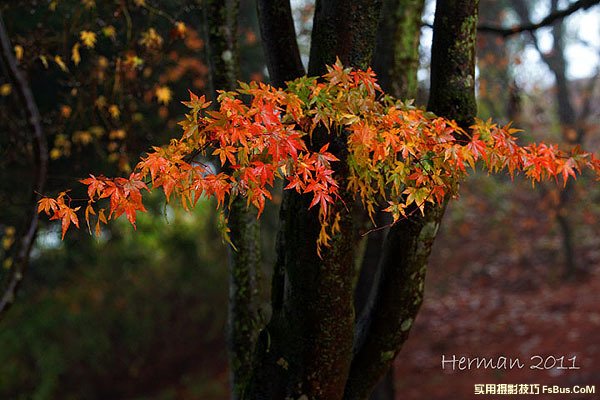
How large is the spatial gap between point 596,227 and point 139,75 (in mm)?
10563

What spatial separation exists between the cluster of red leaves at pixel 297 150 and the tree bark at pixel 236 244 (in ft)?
4.13

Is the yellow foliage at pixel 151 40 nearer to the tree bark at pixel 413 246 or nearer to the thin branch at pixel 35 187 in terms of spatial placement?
the thin branch at pixel 35 187

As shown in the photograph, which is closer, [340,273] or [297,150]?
[297,150]

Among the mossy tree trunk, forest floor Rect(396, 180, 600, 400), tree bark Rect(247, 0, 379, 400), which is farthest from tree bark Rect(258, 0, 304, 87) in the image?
forest floor Rect(396, 180, 600, 400)

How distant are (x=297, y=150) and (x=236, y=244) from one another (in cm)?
158

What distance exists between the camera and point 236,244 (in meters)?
3.96

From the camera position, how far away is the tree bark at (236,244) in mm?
3861

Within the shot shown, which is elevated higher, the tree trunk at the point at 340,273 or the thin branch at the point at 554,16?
the thin branch at the point at 554,16

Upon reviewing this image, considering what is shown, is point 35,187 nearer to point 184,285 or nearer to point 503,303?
point 184,285

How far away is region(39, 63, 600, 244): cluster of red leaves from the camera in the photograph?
2297 millimetres

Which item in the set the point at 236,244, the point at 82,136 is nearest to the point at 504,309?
the point at 82,136

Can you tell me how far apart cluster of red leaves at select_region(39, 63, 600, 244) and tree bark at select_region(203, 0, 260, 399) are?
49.5 inches

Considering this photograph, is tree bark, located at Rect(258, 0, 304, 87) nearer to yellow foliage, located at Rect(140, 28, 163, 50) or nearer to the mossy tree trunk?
the mossy tree trunk

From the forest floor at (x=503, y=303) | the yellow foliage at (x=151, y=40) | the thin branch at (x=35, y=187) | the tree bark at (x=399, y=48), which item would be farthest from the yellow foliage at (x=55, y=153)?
the forest floor at (x=503, y=303)
